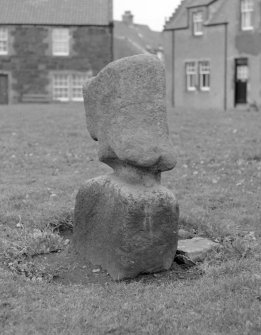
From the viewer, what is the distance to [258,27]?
1275 inches

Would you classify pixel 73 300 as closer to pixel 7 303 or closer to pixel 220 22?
pixel 7 303

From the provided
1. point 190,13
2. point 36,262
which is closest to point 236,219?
→ point 36,262

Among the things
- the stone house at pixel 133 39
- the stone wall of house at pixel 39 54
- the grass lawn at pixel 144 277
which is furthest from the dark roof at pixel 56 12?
the grass lawn at pixel 144 277

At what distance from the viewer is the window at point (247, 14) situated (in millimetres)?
32750

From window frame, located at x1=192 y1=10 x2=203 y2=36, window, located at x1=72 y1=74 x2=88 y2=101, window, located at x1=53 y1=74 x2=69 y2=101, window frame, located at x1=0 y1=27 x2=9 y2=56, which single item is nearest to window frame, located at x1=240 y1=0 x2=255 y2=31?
window frame, located at x1=192 y1=10 x2=203 y2=36

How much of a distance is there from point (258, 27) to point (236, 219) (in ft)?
87.6

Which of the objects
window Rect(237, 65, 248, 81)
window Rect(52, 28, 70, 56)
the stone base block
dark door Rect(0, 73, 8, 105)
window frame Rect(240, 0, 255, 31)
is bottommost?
the stone base block

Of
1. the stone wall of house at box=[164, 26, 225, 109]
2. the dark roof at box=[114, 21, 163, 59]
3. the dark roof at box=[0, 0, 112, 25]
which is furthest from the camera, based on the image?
the dark roof at box=[114, 21, 163, 59]

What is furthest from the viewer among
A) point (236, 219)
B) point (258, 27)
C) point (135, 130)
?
point (258, 27)

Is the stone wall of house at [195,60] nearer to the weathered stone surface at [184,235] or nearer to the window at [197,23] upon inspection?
the window at [197,23]

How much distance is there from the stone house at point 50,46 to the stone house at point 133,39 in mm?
6533

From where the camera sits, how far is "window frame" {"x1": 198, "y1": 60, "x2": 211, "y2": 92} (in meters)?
34.9

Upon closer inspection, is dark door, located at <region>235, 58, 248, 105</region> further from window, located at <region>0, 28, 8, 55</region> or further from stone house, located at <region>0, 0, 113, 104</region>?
window, located at <region>0, 28, 8, 55</region>

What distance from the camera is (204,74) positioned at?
35.2 meters
